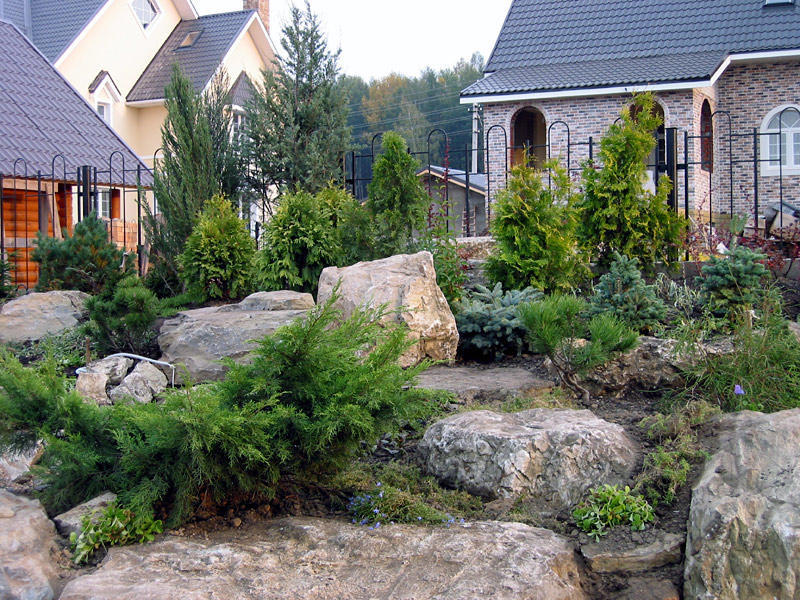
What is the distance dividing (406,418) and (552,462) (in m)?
0.82

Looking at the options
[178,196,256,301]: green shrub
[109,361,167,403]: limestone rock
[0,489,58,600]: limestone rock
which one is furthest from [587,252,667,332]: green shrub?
[0,489,58,600]: limestone rock

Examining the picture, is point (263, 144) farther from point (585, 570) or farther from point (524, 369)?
point (585, 570)

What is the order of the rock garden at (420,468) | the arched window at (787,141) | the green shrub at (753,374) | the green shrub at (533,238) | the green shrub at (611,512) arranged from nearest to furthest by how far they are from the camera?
1. the rock garden at (420,468)
2. the green shrub at (611,512)
3. the green shrub at (753,374)
4. the green shrub at (533,238)
5. the arched window at (787,141)

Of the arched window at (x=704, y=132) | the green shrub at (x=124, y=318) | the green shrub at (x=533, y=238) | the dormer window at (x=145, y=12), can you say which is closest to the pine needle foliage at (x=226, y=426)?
the green shrub at (x=124, y=318)

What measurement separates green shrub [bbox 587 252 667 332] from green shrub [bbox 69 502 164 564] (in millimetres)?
3637

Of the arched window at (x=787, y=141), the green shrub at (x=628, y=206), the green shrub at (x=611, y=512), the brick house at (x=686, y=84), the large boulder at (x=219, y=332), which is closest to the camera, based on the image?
the green shrub at (x=611, y=512)

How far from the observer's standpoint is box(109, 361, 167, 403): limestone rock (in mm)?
5727

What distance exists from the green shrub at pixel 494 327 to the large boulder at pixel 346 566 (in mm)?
2833

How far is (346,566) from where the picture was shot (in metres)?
3.11

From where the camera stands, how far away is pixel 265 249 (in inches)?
308

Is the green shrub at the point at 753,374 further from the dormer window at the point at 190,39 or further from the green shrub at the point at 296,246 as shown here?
the dormer window at the point at 190,39

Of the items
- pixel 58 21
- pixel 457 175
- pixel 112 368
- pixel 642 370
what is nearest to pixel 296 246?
pixel 112 368

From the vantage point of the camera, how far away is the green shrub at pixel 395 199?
7.21 meters

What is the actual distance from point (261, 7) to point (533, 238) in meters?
24.9
